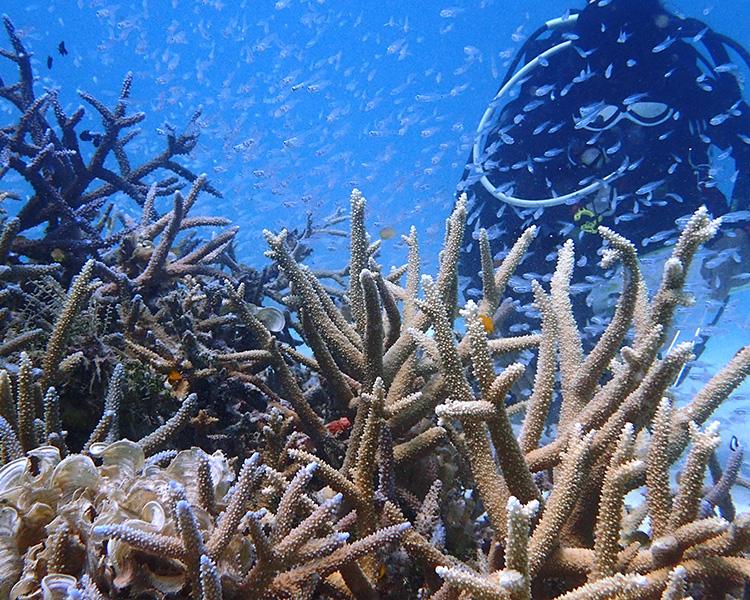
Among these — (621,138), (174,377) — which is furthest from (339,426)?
(621,138)

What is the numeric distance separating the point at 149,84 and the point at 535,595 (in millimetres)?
101022

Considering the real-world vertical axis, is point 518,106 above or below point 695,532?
above

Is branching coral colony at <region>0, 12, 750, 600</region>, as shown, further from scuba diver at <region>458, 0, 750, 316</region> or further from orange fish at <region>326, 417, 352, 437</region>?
scuba diver at <region>458, 0, 750, 316</region>

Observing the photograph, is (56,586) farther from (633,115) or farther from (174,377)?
(633,115)

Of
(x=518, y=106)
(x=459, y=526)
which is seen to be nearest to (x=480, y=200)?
(x=518, y=106)

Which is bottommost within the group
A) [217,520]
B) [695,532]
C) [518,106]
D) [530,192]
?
[695,532]

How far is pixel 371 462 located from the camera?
1807mm

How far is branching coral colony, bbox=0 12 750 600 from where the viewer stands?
52.4 inches

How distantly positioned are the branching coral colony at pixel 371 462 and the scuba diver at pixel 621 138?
4438 millimetres

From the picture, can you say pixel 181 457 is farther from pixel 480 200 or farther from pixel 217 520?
pixel 480 200

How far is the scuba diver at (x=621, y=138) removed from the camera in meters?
6.51

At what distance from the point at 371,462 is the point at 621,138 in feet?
24.0

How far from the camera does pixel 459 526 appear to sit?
80.3 inches

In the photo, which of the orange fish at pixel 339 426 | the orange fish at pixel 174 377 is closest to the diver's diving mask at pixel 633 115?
the orange fish at pixel 339 426
